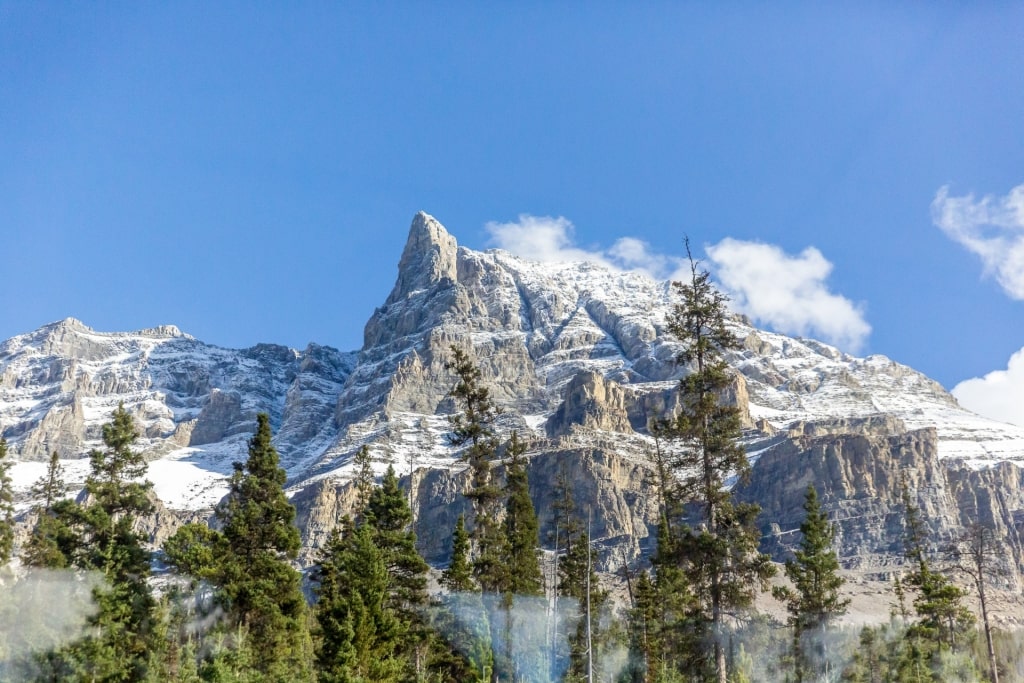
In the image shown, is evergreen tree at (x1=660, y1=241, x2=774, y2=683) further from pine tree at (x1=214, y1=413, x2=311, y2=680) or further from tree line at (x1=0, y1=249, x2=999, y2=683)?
pine tree at (x1=214, y1=413, x2=311, y2=680)

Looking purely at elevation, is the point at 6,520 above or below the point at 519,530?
below

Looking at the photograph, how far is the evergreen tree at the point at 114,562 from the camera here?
129ft

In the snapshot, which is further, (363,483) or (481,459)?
(363,483)

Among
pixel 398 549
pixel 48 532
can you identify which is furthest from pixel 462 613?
pixel 48 532

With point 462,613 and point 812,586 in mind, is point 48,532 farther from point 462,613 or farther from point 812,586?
point 812,586

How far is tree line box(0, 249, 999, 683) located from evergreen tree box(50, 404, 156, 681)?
0.10 metres

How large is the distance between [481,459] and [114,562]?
17647 mm

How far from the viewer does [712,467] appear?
32531 millimetres

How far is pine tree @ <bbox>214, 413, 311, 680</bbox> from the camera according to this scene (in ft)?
146

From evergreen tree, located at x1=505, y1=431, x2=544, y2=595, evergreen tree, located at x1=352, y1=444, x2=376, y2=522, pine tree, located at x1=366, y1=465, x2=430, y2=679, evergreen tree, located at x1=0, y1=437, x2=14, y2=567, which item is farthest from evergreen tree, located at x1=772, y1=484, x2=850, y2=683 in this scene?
evergreen tree, located at x1=0, y1=437, x2=14, y2=567

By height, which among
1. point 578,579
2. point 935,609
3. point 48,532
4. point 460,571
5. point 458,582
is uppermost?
point 48,532

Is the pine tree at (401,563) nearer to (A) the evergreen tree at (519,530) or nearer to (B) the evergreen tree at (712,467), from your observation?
(A) the evergreen tree at (519,530)

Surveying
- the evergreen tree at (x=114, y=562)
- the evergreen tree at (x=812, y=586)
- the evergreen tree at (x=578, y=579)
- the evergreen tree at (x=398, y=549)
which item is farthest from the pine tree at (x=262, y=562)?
the evergreen tree at (x=812, y=586)

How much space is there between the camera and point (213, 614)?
159 feet
